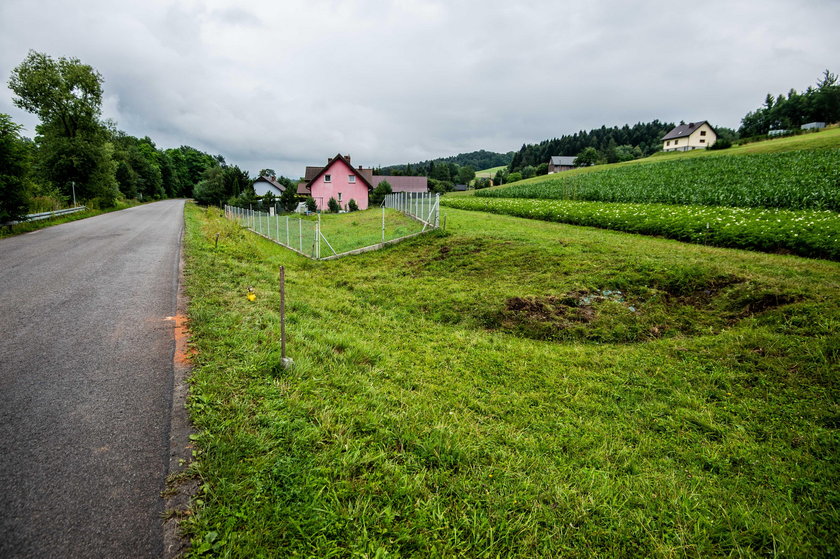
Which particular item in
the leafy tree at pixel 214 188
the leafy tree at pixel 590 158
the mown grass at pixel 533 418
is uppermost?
the leafy tree at pixel 590 158

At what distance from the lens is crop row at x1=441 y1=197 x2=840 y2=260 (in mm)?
9750

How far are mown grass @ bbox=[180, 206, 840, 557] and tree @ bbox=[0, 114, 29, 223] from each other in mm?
12692

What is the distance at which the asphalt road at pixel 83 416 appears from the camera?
229 cm

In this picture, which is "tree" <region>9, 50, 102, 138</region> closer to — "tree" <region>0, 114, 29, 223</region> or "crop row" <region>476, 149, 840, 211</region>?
"tree" <region>0, 114, 29, 223</region>

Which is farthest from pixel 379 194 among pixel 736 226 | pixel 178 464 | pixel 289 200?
pixel 178 464

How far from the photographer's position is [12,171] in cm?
1416

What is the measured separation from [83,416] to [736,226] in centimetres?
1621

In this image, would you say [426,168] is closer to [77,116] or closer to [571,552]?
[77,116]

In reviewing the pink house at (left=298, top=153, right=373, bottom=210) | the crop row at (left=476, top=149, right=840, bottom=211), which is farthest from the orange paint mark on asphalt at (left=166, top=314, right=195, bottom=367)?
the pink house at (left=298, top=153, right=373, bottom=210)

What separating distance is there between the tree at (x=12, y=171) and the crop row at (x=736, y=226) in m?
23.8

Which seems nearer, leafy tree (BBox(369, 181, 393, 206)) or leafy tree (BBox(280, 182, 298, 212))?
leafy tree (BBox(280, 182, 298, 212))

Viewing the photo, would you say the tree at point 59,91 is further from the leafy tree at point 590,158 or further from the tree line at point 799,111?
the tree line at point 799,111

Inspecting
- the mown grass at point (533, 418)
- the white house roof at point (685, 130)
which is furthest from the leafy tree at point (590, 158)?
the mown grass at point (533, 418)

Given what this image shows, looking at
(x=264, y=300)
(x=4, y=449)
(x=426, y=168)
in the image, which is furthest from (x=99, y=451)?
(x=426, y=168)
